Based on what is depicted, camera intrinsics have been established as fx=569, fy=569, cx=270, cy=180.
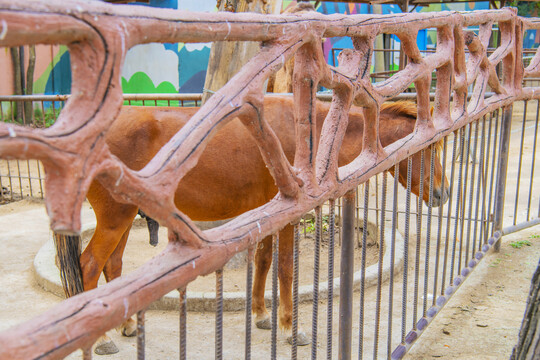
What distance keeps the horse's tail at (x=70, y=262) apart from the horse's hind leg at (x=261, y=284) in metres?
1.21

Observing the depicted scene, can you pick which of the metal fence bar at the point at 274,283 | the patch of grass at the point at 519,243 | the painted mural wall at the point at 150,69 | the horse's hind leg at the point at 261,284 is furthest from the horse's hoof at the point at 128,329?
the painted mural wall at the point at 150,69

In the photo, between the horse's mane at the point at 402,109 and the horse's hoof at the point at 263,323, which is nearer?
the horse's mane at the point at 402,109

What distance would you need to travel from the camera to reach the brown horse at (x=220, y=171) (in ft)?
12.2

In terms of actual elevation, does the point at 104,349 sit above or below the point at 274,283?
below

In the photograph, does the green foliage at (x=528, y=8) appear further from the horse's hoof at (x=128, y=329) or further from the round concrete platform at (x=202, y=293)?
the horse's hoof at (x=128, y=329)

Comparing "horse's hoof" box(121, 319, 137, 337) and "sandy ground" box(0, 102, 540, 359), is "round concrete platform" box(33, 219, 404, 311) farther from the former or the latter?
"horse's hoof" box(121, 319, 137, 337)

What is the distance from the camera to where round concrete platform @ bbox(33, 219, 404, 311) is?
4.23 metres

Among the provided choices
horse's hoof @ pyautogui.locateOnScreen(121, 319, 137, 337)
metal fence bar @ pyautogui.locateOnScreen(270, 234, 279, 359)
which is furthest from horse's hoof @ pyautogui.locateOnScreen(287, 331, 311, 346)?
metal fence bar @ pyautogui.locateOnScreen(270, 234, 279, 359)

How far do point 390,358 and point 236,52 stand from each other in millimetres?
2950

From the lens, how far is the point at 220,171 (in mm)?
3869

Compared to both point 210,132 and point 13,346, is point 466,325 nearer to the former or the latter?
point 210,132

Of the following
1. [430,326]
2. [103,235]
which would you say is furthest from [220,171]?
[430,326]

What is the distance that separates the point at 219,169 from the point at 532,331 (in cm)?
238

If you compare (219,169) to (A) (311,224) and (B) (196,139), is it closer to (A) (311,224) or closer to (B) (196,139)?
(B) (196,139)
